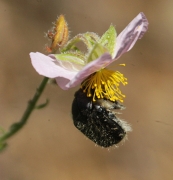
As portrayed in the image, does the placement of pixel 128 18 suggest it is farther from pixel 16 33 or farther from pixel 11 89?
pixel 11 89

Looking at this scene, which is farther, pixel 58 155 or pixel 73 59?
pixel 58 155

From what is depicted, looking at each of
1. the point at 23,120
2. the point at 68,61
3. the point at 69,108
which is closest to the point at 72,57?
the point at 68,61

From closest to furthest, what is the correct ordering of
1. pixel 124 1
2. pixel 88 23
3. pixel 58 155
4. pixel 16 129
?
pixel 16 129 → pixel 58 155 → pixel 88 23 → pixel 124 1

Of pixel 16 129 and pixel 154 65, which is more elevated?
pixel 16 129

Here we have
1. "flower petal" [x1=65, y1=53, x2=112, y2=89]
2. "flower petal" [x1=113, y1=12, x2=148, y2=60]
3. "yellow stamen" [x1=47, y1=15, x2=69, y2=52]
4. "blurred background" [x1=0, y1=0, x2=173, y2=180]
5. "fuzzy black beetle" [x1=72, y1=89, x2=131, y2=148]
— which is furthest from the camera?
"blurred background" [x1=0, y1=0, x2=173, y2=180]

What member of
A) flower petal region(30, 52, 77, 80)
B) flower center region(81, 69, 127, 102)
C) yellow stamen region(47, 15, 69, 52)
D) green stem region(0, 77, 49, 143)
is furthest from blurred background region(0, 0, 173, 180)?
flower petal region(30, 52, 77, 80)

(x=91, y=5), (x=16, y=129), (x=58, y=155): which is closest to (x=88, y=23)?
Result: (x=91, y=5)

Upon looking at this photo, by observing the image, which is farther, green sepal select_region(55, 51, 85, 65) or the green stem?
the green stem

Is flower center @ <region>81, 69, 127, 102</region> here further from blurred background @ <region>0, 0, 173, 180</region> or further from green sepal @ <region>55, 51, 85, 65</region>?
blurred background @ <region>0, 0, 173, 180</region>

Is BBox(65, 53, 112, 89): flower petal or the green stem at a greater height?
BBox(65, 53, 112, 89): flower petal
